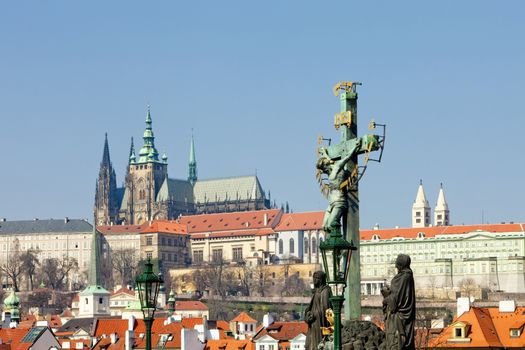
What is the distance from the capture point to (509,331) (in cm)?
4016

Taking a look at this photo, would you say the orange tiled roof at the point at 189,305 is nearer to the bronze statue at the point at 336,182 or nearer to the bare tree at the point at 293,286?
the bare tree at the point at 293,286

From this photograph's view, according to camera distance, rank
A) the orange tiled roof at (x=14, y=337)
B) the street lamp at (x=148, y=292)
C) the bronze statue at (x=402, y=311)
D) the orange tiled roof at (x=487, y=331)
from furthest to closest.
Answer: the orange tiled roof at (x=14, y=337)
the orange tiled roof at (x=487, y=331)
the street lamp at (x=148, y=292)
the bronze statue at (x=402, y=311)

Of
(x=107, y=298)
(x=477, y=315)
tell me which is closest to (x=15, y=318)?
(x=107, y=298)

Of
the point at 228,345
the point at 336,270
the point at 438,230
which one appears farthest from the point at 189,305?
the point at 336,270

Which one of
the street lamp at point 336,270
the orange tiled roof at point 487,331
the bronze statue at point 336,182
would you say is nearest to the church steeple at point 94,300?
the orange tiled roof at point 487,331

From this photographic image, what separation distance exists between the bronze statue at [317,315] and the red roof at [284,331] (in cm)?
4983

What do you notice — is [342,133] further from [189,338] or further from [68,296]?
[68,296]

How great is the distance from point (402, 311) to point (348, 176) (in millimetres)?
3499

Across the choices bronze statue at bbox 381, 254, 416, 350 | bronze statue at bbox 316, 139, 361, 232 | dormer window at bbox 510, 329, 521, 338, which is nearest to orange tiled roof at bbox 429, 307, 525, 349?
dormer window at bbox 510, 329, 521, 338

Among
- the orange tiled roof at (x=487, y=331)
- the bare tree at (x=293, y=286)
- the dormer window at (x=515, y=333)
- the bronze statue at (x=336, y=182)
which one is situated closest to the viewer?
the bronze statue at (x=336, y=182)

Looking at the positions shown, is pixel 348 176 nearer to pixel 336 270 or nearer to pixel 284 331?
A: pixel 336 270

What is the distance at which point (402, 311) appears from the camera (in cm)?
1361

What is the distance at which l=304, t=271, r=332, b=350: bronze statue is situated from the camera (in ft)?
49.5

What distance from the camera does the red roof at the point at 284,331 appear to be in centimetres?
6569
